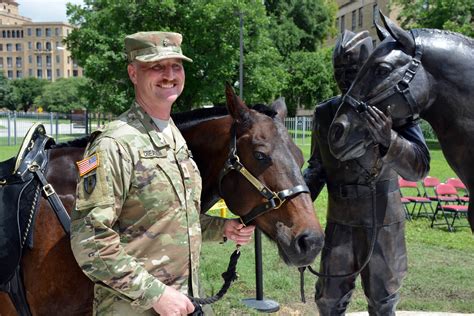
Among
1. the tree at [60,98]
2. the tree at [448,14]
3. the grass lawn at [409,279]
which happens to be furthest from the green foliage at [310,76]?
the tree at [60,98]

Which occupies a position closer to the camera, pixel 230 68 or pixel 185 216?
pixel 185 216

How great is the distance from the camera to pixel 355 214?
9.25 feet

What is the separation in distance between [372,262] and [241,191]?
44.7 inches

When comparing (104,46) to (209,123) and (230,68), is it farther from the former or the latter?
(209,123)

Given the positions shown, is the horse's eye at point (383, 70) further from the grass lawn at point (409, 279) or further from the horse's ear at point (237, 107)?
the grass lawn at point (409, 279)

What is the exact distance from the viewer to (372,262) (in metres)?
2.83

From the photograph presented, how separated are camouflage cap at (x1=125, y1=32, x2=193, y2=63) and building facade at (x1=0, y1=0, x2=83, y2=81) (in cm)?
11494

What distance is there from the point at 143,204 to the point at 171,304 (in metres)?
0.37

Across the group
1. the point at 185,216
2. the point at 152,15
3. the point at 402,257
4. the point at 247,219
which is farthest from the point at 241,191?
the point at 152,15

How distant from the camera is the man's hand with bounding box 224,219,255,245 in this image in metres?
2.24

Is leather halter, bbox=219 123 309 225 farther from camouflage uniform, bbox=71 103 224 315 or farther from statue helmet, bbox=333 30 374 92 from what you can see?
statue helmet, bbox=333 30 374 92

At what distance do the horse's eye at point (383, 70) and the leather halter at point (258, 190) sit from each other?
2.28ft

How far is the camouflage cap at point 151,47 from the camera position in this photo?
6.05 feet

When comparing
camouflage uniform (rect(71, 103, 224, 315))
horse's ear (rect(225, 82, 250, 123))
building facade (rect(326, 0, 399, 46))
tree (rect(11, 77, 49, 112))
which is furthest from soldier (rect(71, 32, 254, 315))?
tree (rect(11, 77, 49, 112))
